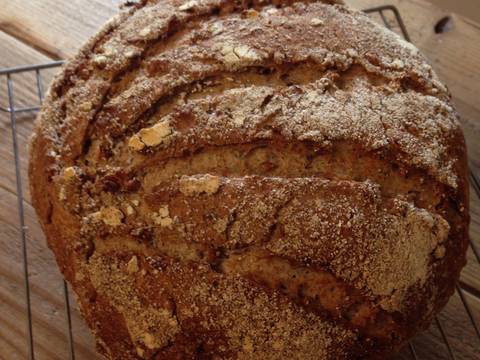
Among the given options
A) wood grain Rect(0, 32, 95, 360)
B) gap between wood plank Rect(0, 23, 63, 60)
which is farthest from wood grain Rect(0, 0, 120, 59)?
wood grain Rect(0, 32, 95, 360)

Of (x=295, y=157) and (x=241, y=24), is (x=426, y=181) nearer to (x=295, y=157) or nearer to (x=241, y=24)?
(x=295, y=157)

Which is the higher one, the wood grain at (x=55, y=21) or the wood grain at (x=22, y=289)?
the wood grain at (x=55, y=21)

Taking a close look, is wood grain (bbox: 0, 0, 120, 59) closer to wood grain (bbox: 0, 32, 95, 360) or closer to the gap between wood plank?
the gap between wood plank

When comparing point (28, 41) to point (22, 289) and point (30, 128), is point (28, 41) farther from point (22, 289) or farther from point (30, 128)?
point (22, 289)

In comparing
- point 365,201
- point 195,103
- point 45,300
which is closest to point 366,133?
point 365,201

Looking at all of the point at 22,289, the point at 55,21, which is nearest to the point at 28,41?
the point at 55,21

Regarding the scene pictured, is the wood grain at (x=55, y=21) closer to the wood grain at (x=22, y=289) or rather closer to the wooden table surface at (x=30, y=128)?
the wooden table surface at (x=30, y=128)

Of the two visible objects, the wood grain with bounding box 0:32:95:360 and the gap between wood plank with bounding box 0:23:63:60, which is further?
the gap between wood plank with bounding box 0:23:63:60

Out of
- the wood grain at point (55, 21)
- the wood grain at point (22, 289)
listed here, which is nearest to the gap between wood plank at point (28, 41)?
the wood grain at point (55, 21)
